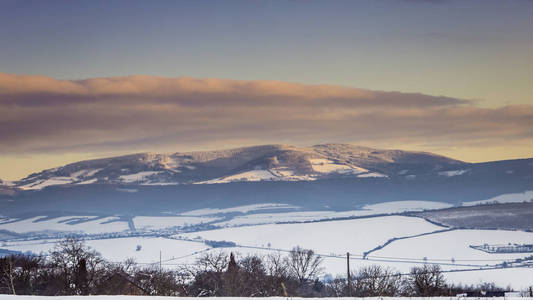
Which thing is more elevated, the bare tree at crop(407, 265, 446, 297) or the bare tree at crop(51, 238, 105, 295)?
the bare tree at crop(51, 238, 105, 295)

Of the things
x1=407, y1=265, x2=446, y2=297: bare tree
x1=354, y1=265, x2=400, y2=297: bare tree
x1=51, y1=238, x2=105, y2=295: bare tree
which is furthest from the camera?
x1=354, y1=265, x2=400, y2=297: bare tree

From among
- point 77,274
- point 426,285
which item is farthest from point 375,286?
point 77,274

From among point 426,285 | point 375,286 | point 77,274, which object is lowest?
point 375,286

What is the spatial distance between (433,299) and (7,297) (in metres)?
20.5

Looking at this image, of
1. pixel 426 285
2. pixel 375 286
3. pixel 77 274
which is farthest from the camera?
pixel 375 286

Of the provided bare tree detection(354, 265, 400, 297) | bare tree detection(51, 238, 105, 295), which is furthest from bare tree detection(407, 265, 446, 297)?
bare tree detection(51, 238, 105, 295)

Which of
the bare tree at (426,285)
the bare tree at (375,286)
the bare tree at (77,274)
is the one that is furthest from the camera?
the bare tree at (375,286)

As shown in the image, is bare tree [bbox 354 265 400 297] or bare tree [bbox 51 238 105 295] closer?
bare tree [bbox 51 238 105 295]

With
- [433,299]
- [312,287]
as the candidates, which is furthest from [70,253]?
[433,299]

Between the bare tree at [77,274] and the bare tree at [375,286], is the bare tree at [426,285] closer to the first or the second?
the bare tree at [375,286]

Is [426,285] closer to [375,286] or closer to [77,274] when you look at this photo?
[375,286]

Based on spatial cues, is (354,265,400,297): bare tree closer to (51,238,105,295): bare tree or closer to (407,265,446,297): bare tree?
(407,265,446,297): bare tree

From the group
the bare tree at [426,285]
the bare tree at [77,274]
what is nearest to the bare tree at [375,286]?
the bare tree at [426,285]

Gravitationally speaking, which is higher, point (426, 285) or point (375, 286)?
point (426, 285)
